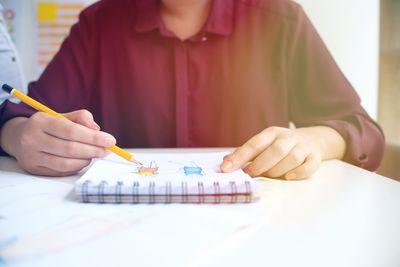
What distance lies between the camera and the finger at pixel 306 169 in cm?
30

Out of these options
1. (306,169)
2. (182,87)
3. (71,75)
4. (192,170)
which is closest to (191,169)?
(192,170)

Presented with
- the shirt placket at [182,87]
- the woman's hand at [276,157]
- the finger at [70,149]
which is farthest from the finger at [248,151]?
the shirt placket at [182,87]

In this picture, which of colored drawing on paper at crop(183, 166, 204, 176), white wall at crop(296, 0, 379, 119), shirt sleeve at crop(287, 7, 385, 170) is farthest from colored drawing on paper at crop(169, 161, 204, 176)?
white wall at crop(296, 0, 379, 119)

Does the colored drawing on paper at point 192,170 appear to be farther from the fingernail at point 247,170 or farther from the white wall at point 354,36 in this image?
the white wall at point 354,36

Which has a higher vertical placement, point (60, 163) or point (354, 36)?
point (354, 36)

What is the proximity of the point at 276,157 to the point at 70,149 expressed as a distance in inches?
7.1

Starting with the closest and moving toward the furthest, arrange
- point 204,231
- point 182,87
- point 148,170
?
1. point 204,231
2. point 148,170
3. point 182,87

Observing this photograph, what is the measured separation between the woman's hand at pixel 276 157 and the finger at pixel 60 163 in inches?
5.1

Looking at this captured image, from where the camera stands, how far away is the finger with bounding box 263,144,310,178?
296mm

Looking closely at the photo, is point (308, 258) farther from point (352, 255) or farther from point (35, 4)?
point (35, 4)

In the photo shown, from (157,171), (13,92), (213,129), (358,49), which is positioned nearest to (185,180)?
(157,171)

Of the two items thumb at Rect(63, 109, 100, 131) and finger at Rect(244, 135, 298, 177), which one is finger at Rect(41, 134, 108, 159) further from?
finger at Rect(244, 135, 298, 177)

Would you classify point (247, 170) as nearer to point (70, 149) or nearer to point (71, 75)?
point (70, 149)

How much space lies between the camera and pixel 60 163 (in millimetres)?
295
